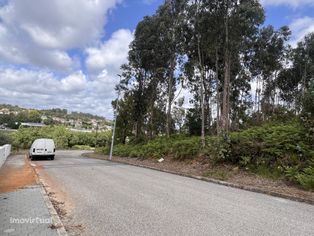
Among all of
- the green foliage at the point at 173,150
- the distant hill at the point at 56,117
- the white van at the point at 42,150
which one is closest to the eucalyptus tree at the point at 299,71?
the green foliage at the point at 173,150

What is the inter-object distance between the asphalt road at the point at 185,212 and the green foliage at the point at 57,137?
4720 centimetres

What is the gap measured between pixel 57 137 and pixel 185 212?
63.9 m

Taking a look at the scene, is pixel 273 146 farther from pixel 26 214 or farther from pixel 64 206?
pixel 26 214

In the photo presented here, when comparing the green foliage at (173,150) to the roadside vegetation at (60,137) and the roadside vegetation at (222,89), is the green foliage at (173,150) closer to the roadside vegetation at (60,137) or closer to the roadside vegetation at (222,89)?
the roadside vegetation at (222,89)

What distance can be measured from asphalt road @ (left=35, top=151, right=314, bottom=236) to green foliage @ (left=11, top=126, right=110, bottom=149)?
47.2 m

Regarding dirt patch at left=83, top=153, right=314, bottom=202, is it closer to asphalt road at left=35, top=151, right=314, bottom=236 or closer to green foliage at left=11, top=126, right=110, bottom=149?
asphalt road at left=35, top=151, right=314, bottom=236

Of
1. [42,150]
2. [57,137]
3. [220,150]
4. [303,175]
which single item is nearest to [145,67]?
[42,150]

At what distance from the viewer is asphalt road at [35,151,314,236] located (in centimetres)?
576

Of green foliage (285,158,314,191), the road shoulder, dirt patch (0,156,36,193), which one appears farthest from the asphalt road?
dirt patch (0,156,36,193)

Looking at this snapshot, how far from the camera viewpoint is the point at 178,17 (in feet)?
82.5

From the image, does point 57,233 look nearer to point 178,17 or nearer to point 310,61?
point 178,17

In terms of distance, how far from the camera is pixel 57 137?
220 ft

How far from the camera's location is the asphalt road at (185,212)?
18.9ft

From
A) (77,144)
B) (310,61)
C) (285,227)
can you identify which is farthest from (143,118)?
(77,144)
